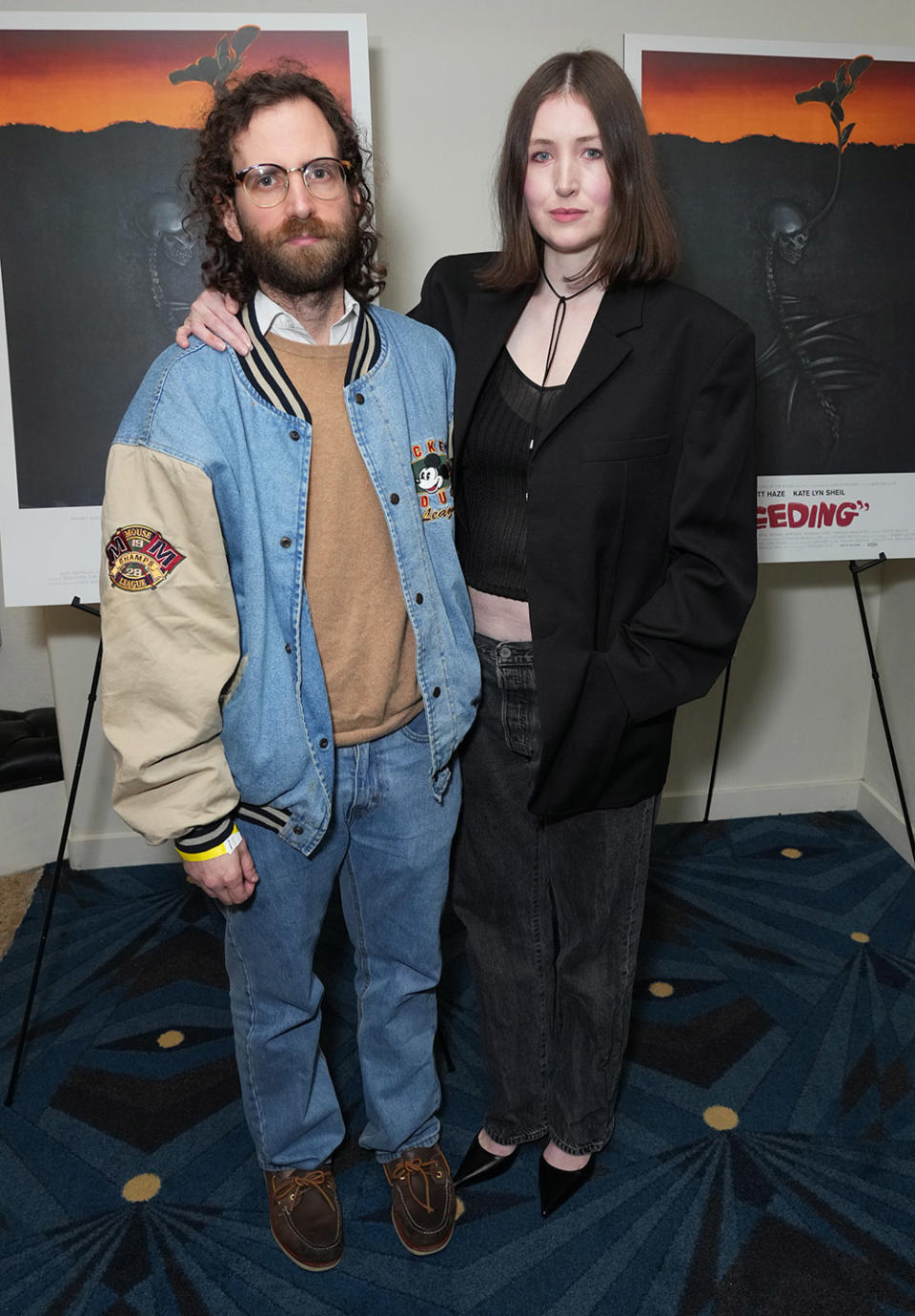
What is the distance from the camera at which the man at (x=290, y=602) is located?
1387 millimetres

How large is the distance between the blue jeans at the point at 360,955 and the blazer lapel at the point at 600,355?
50 cm

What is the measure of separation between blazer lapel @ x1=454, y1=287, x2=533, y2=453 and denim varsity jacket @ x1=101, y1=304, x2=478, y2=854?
64 millimetres

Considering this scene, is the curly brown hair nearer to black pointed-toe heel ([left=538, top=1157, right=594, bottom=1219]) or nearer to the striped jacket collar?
the striped jacket collar

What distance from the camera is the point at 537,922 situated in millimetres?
1824

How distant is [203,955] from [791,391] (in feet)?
6.24

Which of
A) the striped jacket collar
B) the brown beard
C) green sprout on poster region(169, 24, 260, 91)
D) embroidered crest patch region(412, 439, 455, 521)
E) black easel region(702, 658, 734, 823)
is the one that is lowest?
A: black easel region(702, 658, 734, 823)

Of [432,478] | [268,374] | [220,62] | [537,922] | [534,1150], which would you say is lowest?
[534,1150]

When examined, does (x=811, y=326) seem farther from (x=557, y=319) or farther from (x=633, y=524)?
(x=633, y=524)

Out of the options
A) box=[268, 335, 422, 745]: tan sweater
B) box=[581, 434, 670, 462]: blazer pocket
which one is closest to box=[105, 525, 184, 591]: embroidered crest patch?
box=[268, 335, 422, 745]: tan sweater

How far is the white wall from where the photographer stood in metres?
2.51

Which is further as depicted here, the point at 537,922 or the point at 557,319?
the point at 537,922

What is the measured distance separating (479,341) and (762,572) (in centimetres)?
160

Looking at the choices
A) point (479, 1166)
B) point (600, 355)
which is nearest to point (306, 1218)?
point (479, 1166)

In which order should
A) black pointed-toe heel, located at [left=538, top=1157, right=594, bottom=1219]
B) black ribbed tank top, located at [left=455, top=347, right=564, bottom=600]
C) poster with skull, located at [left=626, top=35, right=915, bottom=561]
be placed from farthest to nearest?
poster with skull, located at [left=626, top=35, right=915, bottom=561], black pointed-toe heel, located at [left=538, top=1157, right=594, bottom=1219], black ribbed tank top, located at [left=455, top=347, right=564, bottom=600]
